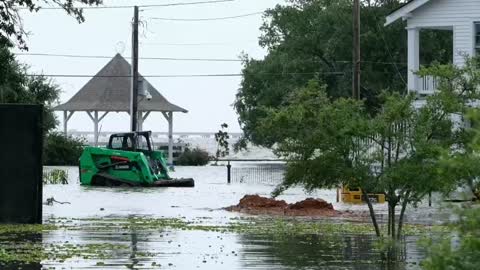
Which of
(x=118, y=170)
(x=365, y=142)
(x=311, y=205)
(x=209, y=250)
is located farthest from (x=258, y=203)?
(x=118, y=170)

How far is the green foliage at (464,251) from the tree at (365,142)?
1094cm

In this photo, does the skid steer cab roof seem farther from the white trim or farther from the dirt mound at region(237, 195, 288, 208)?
the dirt mound at region(237, 195, 288, 208)

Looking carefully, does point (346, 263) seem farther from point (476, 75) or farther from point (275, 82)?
point (275, 82)

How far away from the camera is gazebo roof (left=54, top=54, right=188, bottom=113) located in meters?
84.9

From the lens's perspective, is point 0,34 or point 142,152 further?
point 142,152

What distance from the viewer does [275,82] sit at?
7394cm

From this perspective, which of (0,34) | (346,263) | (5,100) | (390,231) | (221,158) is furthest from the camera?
(221,158)

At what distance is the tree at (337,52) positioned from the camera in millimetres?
68125

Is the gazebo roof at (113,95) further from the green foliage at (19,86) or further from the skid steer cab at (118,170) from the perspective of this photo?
the skid steer cab at (118,170)

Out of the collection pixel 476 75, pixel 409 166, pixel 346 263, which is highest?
pixel 476 75

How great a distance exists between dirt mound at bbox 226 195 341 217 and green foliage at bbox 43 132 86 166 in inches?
1666

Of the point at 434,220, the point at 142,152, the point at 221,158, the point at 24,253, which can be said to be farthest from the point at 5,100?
the point at 221,158

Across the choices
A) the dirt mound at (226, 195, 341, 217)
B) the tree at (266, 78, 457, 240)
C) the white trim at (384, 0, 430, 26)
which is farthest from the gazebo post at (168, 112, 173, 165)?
the tree at (266, 78, 457, 240)

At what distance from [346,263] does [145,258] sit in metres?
3.21
